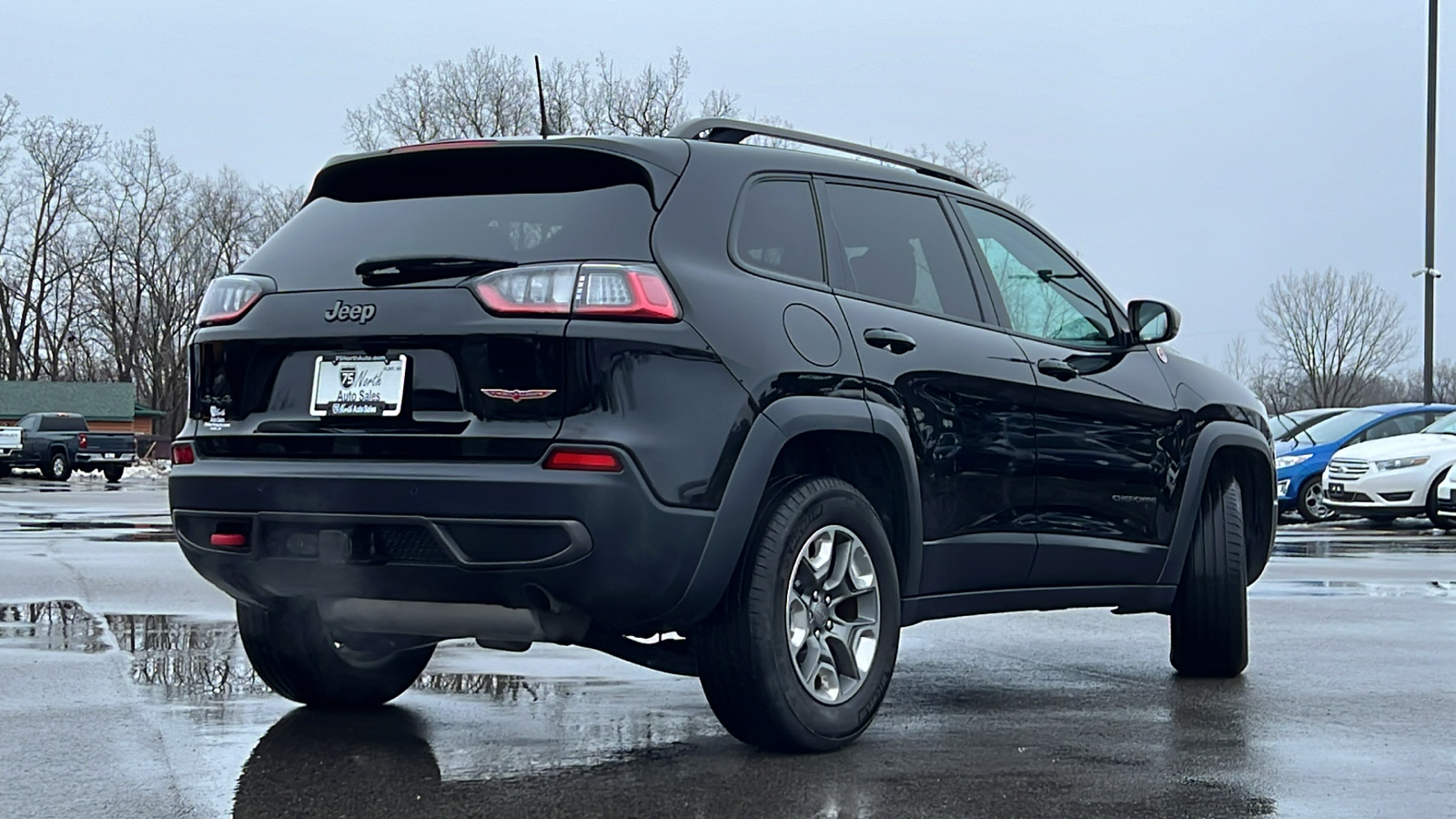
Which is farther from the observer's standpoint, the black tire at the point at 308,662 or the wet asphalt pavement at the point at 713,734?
the black tire at the point at 308,662

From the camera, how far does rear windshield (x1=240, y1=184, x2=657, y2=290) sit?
4.77 metres

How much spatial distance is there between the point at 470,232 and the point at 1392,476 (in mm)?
17048

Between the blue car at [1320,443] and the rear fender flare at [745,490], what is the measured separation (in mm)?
17247

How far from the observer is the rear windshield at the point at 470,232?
15.7ft

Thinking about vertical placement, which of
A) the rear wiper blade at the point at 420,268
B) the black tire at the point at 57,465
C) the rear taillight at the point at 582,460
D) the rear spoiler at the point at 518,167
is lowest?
the black tire at the point at 57,465

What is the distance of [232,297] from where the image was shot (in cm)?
513

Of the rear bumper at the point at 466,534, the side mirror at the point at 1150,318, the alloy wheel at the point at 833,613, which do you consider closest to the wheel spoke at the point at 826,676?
the alloy wheel at the point at 833,613

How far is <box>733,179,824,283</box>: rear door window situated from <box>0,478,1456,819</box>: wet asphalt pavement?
1.41 m

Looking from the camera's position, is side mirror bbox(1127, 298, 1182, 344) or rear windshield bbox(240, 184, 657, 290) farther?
side mirror bbox(1127, 298, 1182, 344)

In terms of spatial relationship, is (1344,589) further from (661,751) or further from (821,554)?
(661,751)

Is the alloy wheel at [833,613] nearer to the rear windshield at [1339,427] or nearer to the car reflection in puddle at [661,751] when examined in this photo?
the car reflection in puddle at [661,751]

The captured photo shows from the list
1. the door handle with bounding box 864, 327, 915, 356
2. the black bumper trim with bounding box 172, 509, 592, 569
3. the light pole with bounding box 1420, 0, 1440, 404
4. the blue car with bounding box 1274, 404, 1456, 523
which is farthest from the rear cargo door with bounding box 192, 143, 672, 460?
the light pole with bounding box 1420, 0, 1440, 404

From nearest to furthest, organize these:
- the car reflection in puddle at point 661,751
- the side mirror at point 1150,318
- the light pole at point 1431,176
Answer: the car reflection in puddle at point 661,751, the side mirror at point 1150,318, the light pole at point 1431,176

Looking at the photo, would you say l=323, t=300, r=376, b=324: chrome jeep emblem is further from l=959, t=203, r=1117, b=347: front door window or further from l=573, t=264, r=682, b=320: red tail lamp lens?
l=959, t=203, r=1117, b=347: front door window
